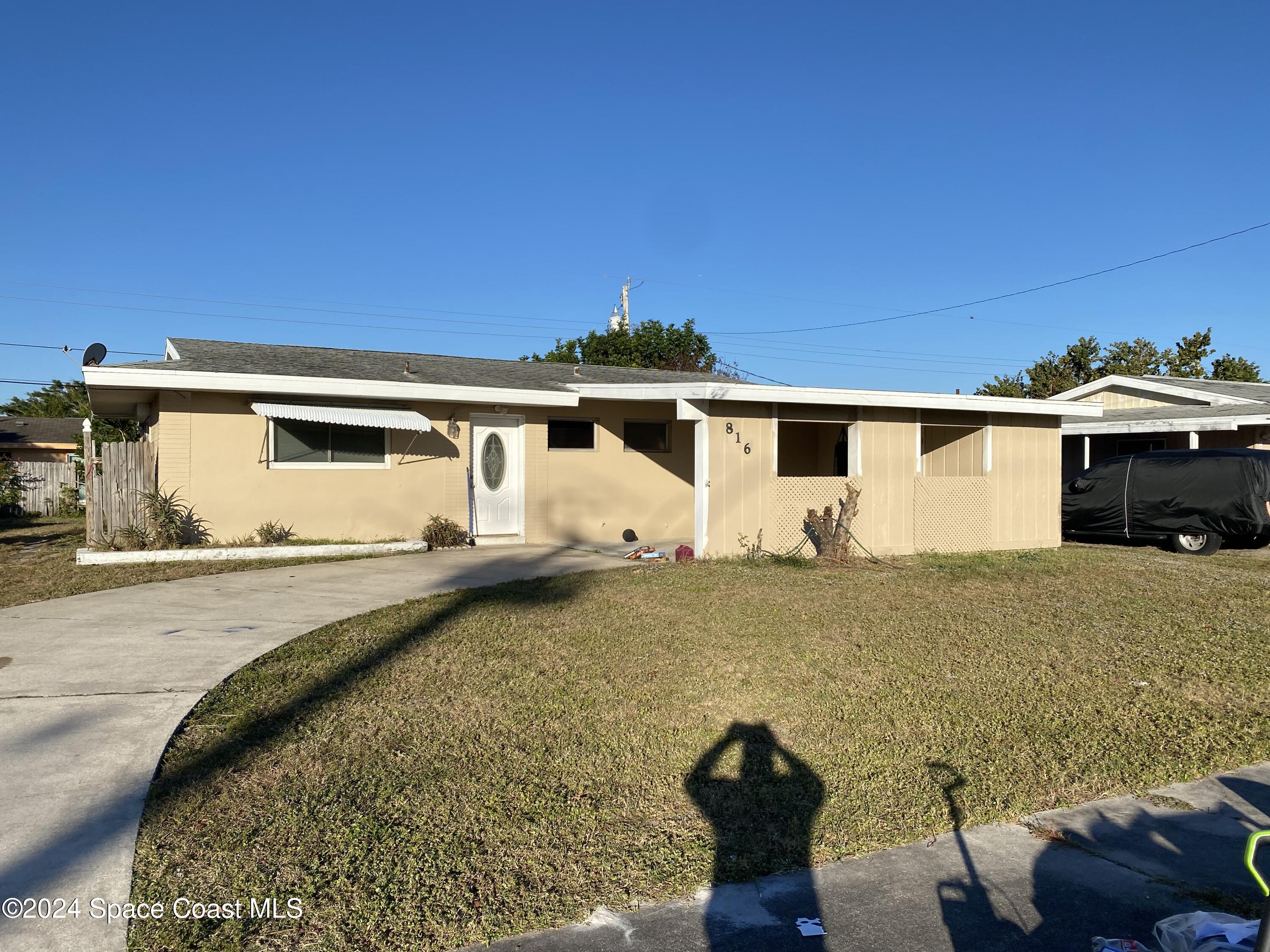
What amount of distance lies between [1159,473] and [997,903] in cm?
1378

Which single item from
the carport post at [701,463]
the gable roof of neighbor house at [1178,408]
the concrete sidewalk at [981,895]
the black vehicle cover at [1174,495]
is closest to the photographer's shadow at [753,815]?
the concrete sidewalk at [981,895]

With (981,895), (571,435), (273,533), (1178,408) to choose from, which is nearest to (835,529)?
(571,435)

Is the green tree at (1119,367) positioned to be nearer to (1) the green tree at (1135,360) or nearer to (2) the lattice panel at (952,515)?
(1) the green tree at (1135,360)

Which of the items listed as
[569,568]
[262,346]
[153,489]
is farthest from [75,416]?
[569,568]

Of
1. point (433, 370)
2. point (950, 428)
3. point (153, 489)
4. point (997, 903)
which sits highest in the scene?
point (433, 370)

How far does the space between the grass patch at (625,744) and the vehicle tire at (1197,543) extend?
19.0 ft

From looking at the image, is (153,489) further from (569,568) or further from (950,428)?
(950,428)

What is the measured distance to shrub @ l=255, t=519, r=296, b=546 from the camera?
12.5 metres

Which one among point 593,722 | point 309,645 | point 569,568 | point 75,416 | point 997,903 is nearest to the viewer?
point 997,903

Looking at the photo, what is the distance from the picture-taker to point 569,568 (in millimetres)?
11516

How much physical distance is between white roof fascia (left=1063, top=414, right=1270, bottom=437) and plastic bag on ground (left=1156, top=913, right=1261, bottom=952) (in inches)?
677

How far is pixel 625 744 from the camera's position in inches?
210

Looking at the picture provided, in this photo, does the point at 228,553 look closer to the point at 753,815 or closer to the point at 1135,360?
the point at 753,815

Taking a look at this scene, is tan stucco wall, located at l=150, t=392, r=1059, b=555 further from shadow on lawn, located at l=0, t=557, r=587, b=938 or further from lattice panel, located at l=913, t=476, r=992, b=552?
shadow on lawn, located at l=0, t=557, r=587, b=938
